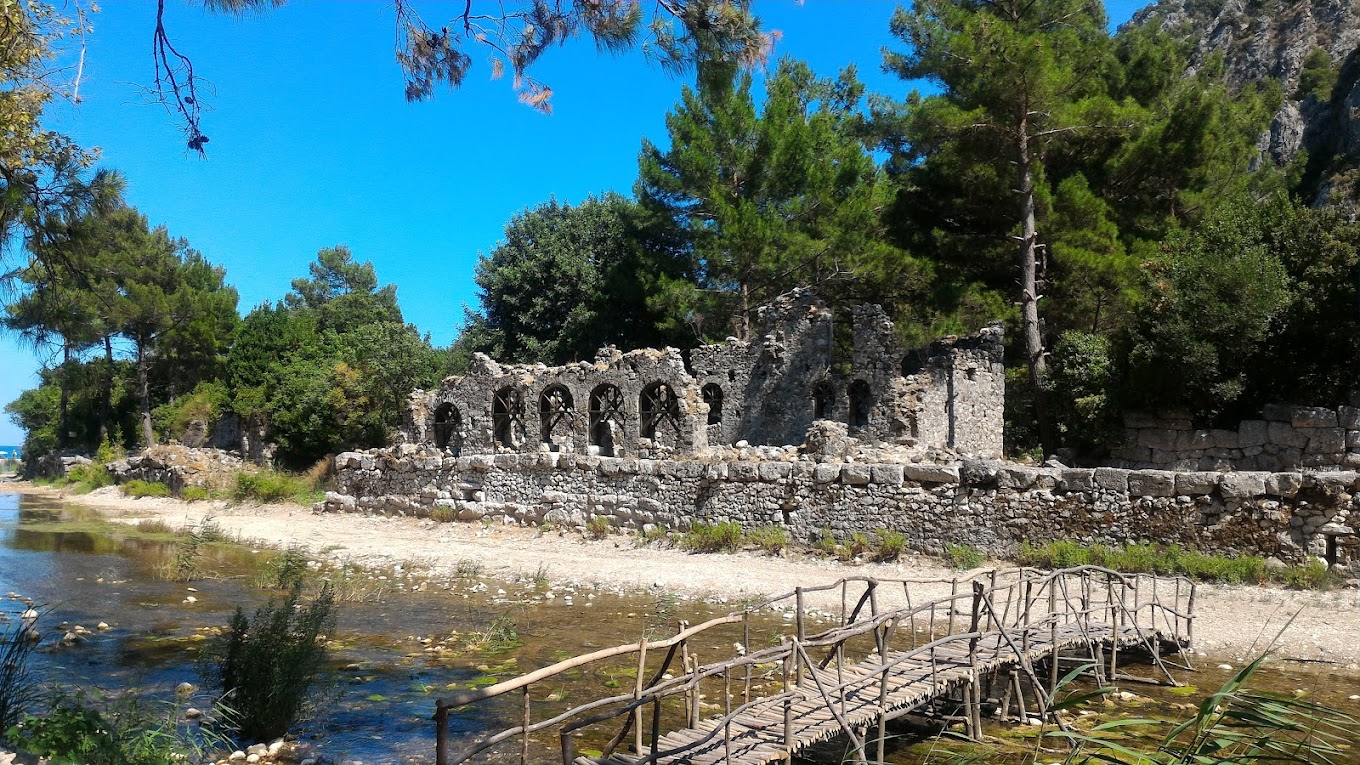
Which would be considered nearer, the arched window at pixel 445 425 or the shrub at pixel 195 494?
the shrub at pixel 195 494

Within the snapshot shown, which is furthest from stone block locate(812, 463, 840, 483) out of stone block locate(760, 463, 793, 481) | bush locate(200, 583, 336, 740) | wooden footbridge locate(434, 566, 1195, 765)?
bush locate(200, 583, 336, 740)

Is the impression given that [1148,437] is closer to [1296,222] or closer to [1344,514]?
[1296,222]

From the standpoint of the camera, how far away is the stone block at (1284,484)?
10086 mm

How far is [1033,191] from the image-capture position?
19.1 m

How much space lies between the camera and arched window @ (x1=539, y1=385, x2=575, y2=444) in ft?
77.1

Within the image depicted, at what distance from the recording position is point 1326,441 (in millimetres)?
13320

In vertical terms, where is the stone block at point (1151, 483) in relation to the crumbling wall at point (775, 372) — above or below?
below

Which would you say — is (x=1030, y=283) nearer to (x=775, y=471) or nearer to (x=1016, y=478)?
(x=1016, y=478)

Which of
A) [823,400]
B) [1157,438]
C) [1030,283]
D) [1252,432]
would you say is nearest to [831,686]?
[1252,432]

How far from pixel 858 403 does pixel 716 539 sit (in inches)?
386

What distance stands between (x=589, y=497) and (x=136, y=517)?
13259 millimetres

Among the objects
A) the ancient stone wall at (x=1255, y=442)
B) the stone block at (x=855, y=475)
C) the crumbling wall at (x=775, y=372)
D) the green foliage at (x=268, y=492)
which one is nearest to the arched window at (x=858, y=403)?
the crumbling wall at (x=775, y=372)

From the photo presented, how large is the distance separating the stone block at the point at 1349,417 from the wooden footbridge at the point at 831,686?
6.29 m

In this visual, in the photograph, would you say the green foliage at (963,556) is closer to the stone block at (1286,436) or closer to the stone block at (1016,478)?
the stone block at (1016,478)
